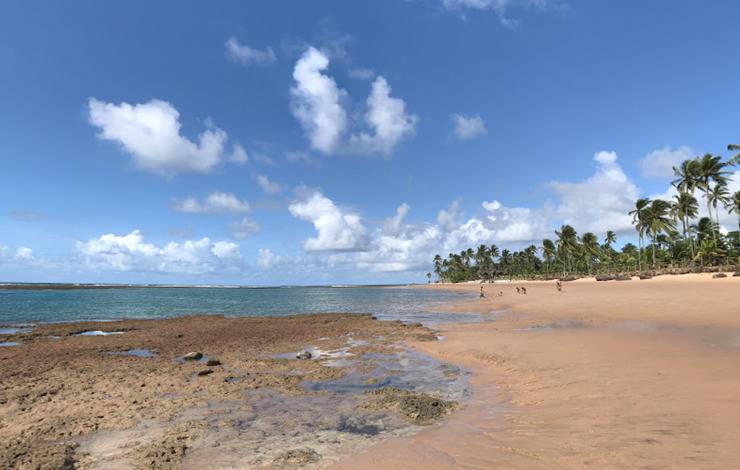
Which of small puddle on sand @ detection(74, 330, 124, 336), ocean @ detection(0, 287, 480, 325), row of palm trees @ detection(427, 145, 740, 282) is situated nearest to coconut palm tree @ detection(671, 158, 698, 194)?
row of palm trees @ detection(427, 145, 740, 282)

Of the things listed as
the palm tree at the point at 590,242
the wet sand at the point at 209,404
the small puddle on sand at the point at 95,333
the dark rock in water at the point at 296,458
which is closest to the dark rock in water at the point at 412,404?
the wet sand at the point at 209,404

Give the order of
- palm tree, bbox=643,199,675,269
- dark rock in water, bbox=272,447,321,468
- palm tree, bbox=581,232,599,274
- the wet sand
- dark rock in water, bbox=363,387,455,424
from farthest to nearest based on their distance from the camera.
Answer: palm tree, bbox=581,232,599,274 < palm tree, bbox=643,199,675,269 < dark rock in water, bbox=363,387,455,424 < the wet sand < dark rock in water, bbox=272,447,321,468

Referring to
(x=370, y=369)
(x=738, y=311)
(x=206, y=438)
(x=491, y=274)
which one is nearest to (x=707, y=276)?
(x=738, y=311)

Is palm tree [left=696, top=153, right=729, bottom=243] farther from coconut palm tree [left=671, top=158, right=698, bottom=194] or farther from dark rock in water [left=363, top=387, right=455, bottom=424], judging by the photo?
dark rock in water [left=363, top=387, right=455, bottom=424]

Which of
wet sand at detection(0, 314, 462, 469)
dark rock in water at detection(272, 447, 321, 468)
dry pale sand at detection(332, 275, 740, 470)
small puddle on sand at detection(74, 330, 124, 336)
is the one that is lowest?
small puddle on sand at detection(74, 330, 124, 336)

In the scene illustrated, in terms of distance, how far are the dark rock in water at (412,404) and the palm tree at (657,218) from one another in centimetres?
9150

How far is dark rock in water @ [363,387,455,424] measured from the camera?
386 inches

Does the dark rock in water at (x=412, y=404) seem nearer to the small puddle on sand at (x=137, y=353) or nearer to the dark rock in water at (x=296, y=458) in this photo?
the dark rock in water at (x=296, y=458)

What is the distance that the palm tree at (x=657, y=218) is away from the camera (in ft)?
271

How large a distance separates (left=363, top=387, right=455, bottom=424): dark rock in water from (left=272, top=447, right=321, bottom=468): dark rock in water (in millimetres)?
2789

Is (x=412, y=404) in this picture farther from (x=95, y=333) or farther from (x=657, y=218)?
(x=657, y=218)

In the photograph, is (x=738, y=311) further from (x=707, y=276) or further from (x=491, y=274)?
(x=491, y=274)

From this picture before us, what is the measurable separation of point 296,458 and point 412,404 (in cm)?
394

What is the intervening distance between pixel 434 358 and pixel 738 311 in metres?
21.0
